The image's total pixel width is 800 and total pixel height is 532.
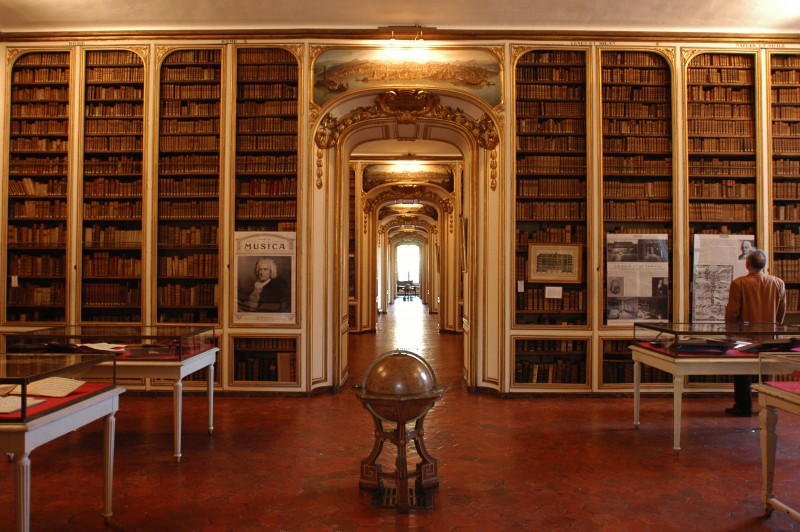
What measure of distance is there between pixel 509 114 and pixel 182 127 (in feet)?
13.6

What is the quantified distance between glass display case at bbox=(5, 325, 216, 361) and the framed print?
4.24 m

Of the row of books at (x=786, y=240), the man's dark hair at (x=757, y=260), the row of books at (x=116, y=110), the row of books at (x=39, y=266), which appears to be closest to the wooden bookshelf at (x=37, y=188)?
the row of books at (x=39, y=266)

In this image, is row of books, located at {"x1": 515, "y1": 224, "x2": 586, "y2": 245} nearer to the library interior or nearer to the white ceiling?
the library interior

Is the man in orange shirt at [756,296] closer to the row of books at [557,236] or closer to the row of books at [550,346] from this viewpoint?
the row of books at [550,346]

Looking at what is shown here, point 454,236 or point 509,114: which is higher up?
point 509,114

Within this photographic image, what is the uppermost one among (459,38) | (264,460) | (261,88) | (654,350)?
(459,38)

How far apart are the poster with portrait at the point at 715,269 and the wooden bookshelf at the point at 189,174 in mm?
6008

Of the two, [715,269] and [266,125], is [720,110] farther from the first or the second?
[266,125]

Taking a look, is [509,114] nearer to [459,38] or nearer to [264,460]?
[459,38]

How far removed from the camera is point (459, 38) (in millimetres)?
7355

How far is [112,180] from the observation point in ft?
24.4

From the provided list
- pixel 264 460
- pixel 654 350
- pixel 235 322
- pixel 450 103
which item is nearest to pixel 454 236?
pixel 450 103

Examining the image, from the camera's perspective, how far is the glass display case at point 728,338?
4754mm

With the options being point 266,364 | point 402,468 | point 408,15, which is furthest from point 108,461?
point 408,15
